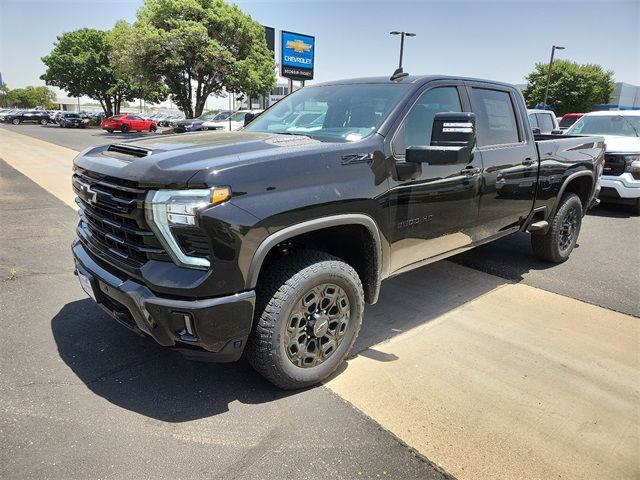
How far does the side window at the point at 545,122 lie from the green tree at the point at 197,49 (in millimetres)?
22629

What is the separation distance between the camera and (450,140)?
294 centimetres

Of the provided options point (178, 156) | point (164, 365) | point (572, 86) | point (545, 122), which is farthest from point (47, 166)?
point (572, 86)

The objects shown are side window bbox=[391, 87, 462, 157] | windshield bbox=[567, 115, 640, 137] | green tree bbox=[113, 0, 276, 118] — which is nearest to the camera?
side window bbox=[391, 87, 462, 157]

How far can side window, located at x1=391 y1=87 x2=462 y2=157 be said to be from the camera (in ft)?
10.3

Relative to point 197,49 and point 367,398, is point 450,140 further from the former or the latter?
point 197,49

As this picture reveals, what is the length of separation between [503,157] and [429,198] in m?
1.20

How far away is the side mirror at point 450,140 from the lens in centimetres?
288

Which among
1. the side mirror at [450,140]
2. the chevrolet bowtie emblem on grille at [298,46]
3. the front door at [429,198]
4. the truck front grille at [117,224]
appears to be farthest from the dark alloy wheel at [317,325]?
the chevrolet bowtie emblem on grille at [298,46]

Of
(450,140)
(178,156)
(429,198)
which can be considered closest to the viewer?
(178,156)

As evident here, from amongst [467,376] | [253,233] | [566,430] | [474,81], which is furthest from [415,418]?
[474,81]

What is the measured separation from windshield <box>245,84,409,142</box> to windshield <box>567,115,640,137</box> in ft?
26.0

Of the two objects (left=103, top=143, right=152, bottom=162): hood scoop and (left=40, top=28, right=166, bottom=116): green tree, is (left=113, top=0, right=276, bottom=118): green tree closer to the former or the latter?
(left=40, top=28, right=166, bottom=116): green tree

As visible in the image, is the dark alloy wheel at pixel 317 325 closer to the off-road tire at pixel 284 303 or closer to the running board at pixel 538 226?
the off-road tire at pixel 284 303

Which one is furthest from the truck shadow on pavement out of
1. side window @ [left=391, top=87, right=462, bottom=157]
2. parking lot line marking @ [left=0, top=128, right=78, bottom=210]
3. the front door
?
parking lot line marking @ [left=0, top=128, right=78, bottom=210]
